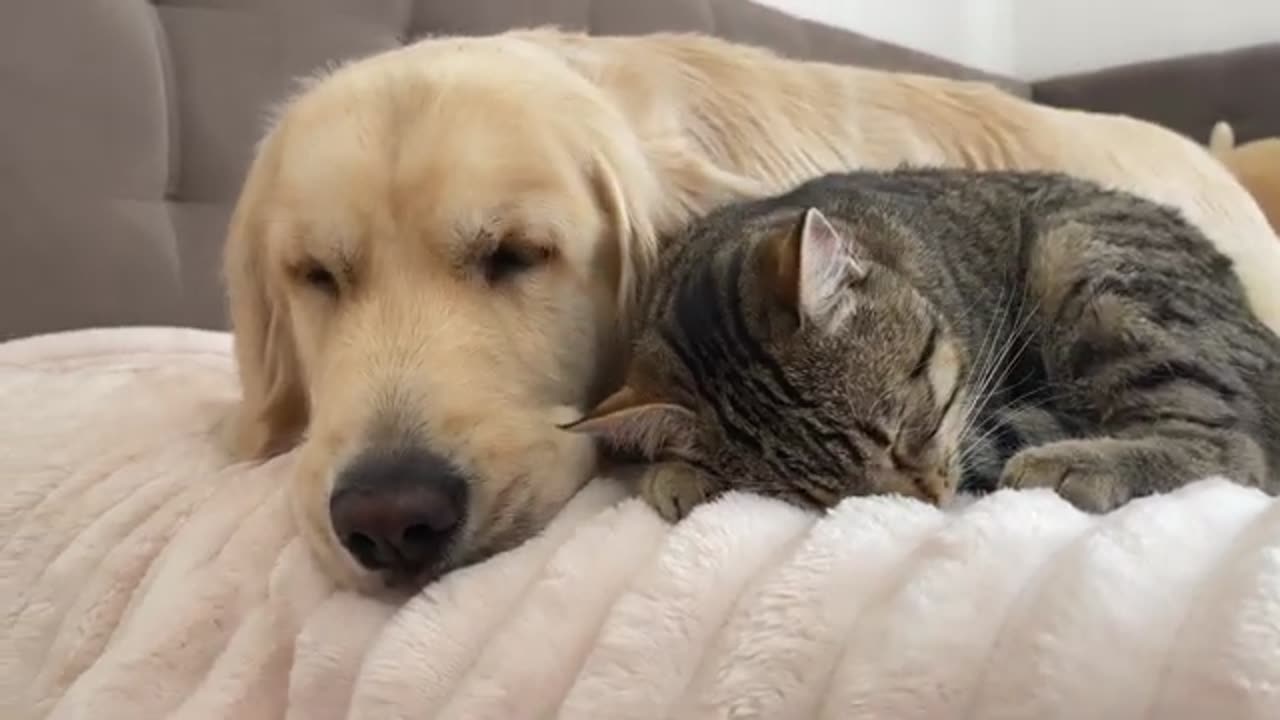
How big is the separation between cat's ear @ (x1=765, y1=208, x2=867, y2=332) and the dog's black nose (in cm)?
32

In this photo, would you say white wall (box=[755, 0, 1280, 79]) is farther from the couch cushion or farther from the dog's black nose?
the dog's black nose

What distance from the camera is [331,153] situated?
130cm

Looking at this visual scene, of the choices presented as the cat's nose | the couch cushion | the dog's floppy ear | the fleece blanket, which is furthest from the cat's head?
the couch cushion

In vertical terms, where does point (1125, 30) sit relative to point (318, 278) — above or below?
below

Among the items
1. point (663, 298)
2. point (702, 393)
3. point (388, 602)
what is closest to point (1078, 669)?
point (388, 602)

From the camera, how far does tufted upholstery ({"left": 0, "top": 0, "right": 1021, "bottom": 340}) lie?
1862 mm

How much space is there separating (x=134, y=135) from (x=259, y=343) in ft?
2.02

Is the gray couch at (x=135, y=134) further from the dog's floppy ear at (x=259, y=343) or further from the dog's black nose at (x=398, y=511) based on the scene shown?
the dog's black nose at (x=398, y=511)

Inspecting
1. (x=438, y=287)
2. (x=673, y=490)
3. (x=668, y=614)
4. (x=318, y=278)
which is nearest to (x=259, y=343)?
(x=318, y=278)

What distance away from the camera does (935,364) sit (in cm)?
126

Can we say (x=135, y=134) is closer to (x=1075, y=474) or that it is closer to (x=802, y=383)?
(x=802, y=383)

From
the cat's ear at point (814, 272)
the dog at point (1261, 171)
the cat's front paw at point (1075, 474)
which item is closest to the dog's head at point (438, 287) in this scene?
the cat's ear at point (814, 272)

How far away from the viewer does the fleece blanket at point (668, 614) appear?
0.67m

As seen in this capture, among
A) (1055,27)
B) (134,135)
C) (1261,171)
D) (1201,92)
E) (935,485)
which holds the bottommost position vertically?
(1055,27)
